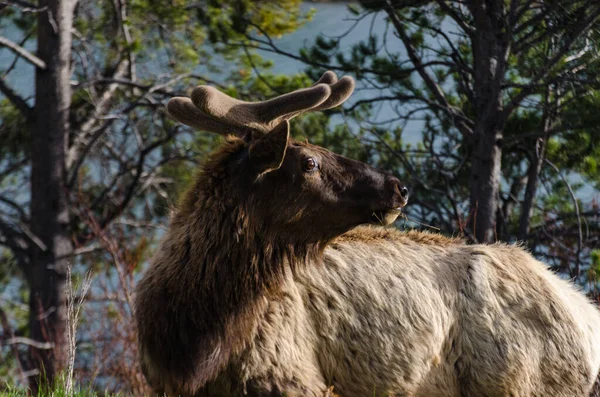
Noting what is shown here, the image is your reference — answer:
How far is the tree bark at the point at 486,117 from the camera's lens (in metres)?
9.10

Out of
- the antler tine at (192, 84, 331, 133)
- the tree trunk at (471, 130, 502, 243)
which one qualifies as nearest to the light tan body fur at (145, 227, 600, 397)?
the antler tine at (192, 84, 331, 133)

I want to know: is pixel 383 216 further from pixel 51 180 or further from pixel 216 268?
pixel 51 180

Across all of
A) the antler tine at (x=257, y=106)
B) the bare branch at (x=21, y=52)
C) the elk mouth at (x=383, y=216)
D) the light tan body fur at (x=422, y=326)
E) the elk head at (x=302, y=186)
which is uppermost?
the bare branch at (x=21, y=52)

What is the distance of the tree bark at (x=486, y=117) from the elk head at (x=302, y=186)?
4.61 meters

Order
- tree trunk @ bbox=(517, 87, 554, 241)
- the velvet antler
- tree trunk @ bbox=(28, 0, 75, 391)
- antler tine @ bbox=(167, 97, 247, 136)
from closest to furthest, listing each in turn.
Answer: the velvet antler → antler tine @ bbox=(167, 97, 247, 136) → tree trunk @ bbox=(517, 87, 554, 241) → tree trunk @ bbox=(28, 0, 75, 391)

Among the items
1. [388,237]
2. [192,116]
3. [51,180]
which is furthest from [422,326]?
[51,180]

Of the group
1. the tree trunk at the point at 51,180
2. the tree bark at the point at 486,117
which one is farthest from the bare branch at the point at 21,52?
the tree bark at the point at 486,117

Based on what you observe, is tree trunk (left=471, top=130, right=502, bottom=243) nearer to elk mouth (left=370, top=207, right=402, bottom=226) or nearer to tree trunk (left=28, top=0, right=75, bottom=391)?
elk mouth (left=370, top=207, right=402, bottom=226)

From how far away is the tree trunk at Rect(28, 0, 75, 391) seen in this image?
13258mm

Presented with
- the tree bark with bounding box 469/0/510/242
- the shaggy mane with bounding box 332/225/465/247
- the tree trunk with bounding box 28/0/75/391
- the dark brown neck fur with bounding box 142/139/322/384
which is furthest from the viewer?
the tree trunk with bounding box 28/0/75/391

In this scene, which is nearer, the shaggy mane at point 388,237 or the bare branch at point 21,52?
the shaggy mane at point 388,237

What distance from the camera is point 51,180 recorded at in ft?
45.3

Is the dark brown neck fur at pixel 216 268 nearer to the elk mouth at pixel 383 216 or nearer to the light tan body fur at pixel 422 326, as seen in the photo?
the light tan body fur at pixel 422 326

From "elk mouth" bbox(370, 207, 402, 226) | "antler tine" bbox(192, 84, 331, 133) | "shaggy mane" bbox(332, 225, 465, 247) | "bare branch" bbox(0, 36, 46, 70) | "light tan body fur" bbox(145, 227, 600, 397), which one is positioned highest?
"bare branch" bbox(0, 36, 46, 70)
